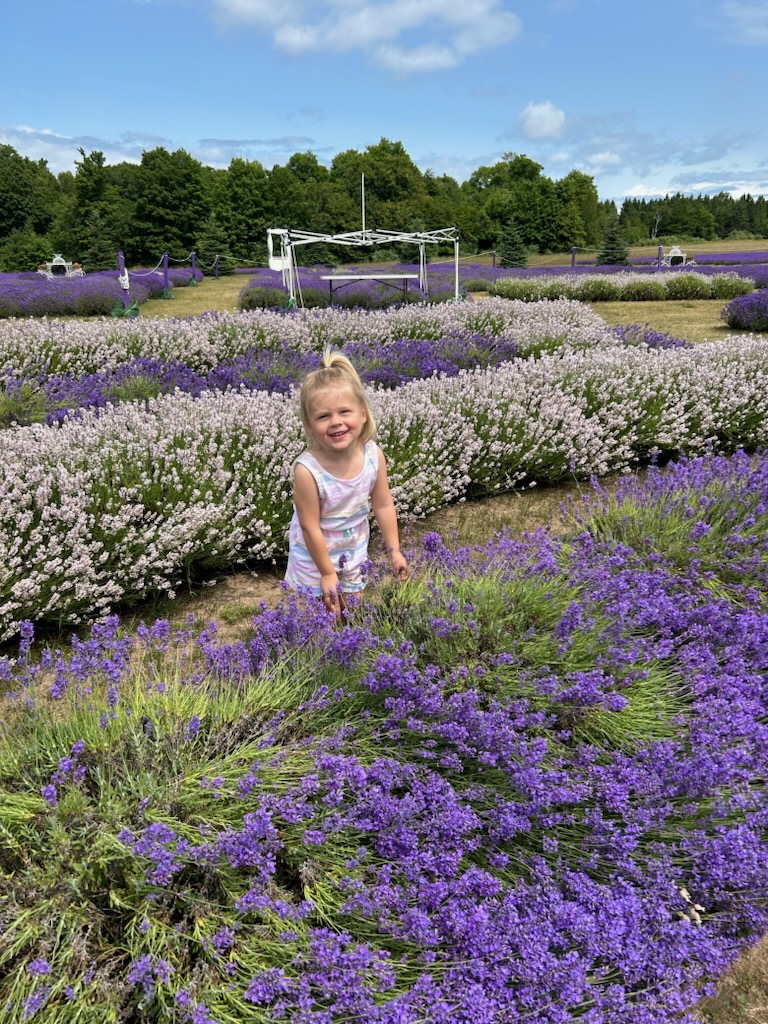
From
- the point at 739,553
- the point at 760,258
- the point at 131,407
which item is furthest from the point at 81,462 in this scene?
the point at 760,258

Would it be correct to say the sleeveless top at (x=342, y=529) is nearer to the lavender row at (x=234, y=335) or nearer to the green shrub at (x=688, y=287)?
the lavender row at (x=234, y=335)

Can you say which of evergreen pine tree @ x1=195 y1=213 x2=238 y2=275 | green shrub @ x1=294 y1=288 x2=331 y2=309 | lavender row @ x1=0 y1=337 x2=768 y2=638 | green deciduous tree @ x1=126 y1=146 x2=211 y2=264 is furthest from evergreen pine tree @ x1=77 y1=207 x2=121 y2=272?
lavender row @ x1=0 y1=337 x2=768 y2=638

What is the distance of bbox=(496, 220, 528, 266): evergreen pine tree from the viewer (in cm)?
3281

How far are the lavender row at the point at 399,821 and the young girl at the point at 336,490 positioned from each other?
33 cm

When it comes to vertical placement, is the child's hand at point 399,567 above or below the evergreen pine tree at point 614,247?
below

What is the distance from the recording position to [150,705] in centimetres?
201

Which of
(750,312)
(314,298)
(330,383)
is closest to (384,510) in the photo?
(330,383)

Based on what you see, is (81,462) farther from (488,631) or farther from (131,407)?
(488,631)

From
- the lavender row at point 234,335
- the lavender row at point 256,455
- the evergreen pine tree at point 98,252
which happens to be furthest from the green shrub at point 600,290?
the evergreen pine tree at point 98,252

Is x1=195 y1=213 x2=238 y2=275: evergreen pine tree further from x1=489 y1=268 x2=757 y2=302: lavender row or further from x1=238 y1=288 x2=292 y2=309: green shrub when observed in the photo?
x1=489 y1=268 x2=757 y2=302: lavender row

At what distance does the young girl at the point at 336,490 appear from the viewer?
2760mm

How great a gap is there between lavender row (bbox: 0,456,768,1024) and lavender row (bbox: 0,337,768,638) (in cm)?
94

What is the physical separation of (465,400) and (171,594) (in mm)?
3043

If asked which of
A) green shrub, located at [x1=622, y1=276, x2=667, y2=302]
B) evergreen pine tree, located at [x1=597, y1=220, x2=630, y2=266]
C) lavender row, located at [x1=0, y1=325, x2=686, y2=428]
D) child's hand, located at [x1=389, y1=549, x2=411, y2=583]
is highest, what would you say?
evergreen pine tree, located at [x1=597, y1=220, x2=630, y2=266]
